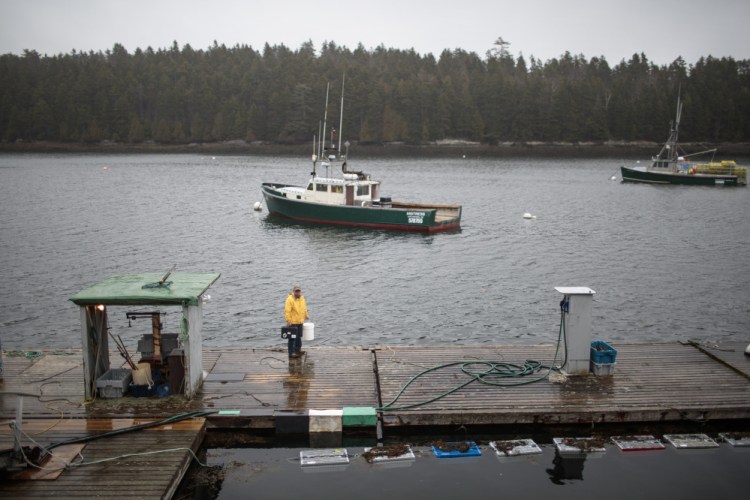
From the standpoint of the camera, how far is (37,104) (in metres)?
137

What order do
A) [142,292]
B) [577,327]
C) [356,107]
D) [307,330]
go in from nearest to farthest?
1. [142,292]
2. [577,327]
3. [307,330]
4. [356,107]

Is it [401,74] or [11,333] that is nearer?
[11,333]

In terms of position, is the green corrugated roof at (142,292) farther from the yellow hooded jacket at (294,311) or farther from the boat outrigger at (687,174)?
the boat outrigger at (687,174)

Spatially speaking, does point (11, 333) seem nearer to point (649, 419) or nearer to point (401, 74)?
point (649, 419)

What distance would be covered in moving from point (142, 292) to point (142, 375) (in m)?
1.49

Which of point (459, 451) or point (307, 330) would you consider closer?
point (459, 451)

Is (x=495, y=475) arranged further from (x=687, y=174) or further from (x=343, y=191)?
(x=687, y=174)

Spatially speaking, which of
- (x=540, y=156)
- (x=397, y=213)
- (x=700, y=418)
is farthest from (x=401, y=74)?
(x=700, y=418)

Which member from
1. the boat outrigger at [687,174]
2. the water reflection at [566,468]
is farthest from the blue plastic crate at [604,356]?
the boat outrigger at [687,174]

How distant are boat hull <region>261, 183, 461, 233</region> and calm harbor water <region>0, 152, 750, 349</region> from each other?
2.56 ft

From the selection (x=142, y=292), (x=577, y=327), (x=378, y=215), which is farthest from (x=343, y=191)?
(x=142, y=292)

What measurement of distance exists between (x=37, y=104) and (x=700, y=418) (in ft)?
500

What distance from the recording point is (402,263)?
29594 mm

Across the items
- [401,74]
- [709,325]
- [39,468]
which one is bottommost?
[709,325]
